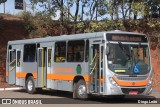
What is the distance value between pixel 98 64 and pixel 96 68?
0.21 m

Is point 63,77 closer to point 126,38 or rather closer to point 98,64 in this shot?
point 98,64

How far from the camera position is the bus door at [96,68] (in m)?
18.0

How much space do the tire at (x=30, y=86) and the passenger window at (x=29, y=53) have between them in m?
1.09

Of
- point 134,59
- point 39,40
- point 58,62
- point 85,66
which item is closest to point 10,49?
point 39,40

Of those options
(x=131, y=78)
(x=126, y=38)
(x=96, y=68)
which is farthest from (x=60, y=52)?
(x=131, y=78)

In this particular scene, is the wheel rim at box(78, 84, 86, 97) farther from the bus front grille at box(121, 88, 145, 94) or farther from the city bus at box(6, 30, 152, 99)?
the bus front grille at box(121, 88, 145, 94)

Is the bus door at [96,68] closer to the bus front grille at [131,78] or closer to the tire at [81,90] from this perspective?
the tire at [81,90]

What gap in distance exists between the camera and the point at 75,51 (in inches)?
788

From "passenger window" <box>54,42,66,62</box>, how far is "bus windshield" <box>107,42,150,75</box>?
3.57 metres

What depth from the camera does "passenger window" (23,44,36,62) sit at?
78.0 ft

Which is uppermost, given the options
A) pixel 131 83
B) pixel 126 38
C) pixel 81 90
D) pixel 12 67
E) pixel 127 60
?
pixel 126 38

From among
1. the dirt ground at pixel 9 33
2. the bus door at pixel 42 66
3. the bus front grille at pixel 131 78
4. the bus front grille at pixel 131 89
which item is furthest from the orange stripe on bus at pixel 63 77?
the dirt ground at pixel 9 33

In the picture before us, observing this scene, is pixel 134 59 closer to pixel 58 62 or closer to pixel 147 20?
pixel 58 62

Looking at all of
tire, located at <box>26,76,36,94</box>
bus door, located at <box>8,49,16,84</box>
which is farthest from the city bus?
bus door, located at <box>8,49,16,84</box>
